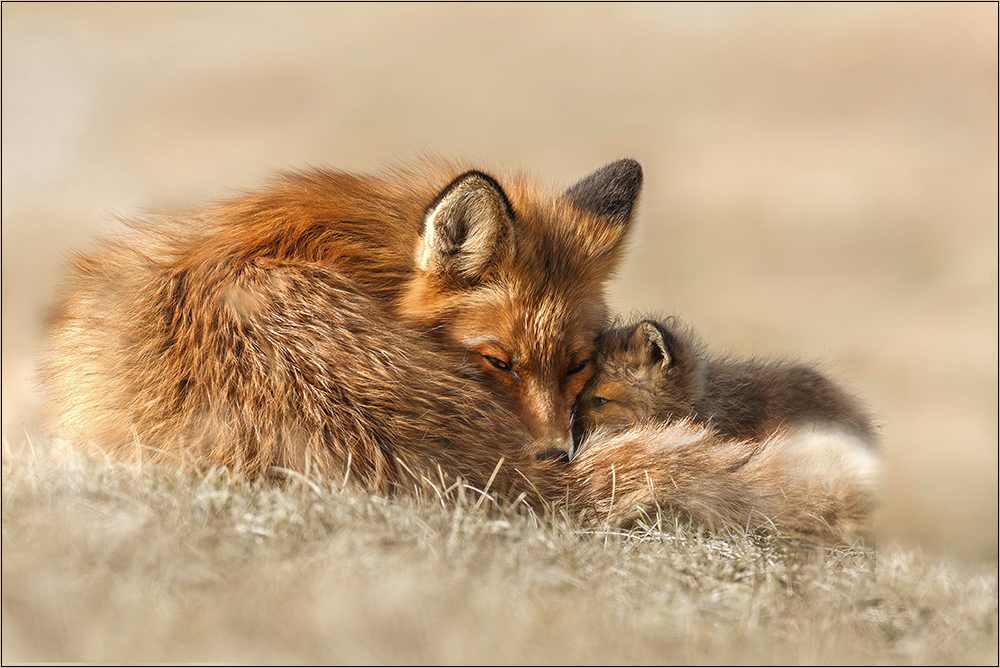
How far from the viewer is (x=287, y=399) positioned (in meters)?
3.71

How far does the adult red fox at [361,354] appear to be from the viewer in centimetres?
375

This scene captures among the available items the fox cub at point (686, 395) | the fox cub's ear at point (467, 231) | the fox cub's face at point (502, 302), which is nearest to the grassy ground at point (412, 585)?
the fox cub's face at point (502, 302)

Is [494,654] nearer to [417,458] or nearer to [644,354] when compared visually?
[417,458]

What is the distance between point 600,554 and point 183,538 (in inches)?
67.8

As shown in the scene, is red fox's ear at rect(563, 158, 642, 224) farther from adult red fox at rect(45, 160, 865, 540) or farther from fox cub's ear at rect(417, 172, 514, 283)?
fox cub's ear at rect(417, 172, 514, 283)

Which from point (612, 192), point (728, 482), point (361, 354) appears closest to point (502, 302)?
point (361, 354)

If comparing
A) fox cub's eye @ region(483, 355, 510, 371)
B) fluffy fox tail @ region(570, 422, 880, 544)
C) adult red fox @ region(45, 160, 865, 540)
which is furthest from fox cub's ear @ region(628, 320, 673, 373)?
fox cub's eye @ region(483, 355, 510, 371)

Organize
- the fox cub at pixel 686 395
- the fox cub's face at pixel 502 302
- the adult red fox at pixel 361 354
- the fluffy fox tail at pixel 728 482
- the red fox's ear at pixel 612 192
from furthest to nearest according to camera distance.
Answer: the fox cub at pixel 686 395
the red fox's ear at pixel 612 192
the fox cub's face at pixel 502 302
the fluffy fox tail at pixel 728 482
the adult red fox at pixel 361 354

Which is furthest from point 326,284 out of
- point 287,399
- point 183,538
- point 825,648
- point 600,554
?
point 825,648

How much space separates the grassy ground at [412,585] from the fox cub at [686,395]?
4.53 ft

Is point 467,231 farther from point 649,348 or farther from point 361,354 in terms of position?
point 649,348

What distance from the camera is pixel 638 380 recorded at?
5422 mm

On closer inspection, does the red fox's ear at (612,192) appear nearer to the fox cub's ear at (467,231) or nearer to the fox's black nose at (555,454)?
the fox cub's ear at (467,231)

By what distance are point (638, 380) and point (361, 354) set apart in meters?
2.23
